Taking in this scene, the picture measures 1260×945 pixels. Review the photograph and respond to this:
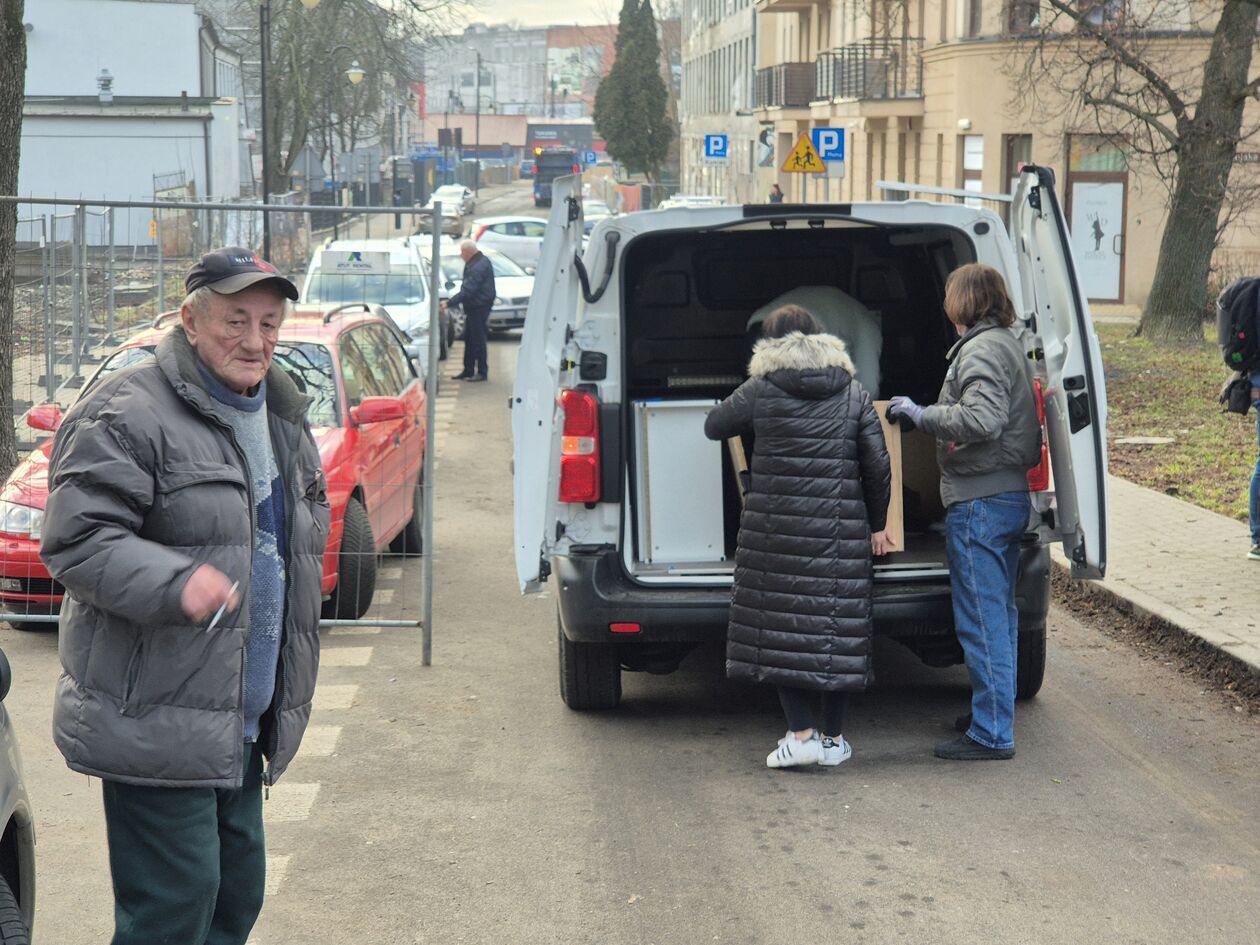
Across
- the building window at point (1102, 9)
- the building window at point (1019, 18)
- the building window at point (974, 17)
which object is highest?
the building window at point (974, 17)

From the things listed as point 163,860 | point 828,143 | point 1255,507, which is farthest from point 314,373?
point 828,143

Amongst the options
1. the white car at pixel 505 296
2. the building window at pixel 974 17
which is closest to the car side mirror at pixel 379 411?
the white car at pixel 505 296

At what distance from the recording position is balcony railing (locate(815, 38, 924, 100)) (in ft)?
128

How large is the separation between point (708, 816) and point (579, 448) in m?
1.53

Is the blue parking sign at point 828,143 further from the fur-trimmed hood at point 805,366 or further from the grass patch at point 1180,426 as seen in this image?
the fur-trimmed hood at point 805,366

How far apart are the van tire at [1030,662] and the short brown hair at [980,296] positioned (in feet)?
4.35

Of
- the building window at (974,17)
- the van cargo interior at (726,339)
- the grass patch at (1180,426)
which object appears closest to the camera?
the van cargo interior at (726,339)

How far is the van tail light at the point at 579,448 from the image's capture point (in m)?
6.14

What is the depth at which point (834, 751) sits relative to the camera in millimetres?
5938

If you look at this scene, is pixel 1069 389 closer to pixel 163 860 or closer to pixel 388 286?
pixel 163 860

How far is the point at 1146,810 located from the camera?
543cm

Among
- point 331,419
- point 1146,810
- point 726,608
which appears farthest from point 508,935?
point 331,419

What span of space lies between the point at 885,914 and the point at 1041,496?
2162 millimetres

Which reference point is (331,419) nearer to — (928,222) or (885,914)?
(928,222)
